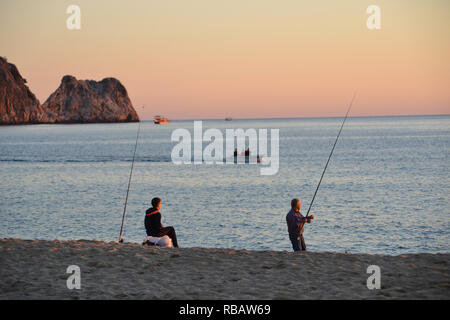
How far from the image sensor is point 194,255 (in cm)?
1009

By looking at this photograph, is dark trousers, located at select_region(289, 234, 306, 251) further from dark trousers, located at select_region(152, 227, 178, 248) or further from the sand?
dark trousers, located at select_region(152, 227, 178, 248)

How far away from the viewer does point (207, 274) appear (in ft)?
28.6

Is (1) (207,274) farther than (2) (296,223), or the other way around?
(2) (296,223)

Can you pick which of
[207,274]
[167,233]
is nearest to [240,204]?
[167,233]

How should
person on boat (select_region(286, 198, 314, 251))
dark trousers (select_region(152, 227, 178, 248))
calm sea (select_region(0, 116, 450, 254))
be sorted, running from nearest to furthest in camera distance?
person on boat (select_region(286, 198, 314, 251)) < dark trousers (select_region(152, 227, 178, 248)) < calm sea (select_region(0, 116, 450, 254))

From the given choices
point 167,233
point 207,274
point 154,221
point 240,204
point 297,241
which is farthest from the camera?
point 240,204

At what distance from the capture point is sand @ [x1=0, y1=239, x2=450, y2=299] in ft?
24.9

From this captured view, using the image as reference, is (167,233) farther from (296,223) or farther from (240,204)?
(240,204)

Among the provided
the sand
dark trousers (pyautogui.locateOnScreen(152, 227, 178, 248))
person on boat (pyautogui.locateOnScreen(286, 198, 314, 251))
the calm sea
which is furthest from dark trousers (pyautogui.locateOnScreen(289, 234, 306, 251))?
the calm sea

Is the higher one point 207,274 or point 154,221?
point 154,221

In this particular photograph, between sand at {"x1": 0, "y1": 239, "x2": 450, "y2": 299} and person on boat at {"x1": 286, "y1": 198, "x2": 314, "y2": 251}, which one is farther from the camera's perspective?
person on boat at {"x1": 286, "y1": 198, "x2": 314, "y2": 251}

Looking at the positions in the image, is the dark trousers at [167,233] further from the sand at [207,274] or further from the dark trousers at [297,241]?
the dark trousers at [297,241]
